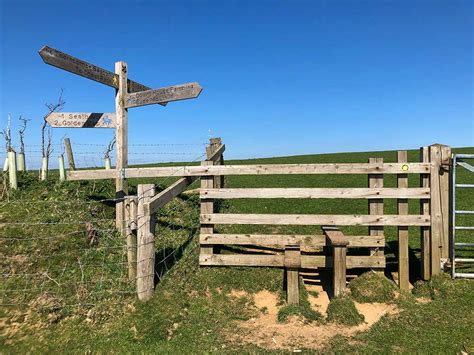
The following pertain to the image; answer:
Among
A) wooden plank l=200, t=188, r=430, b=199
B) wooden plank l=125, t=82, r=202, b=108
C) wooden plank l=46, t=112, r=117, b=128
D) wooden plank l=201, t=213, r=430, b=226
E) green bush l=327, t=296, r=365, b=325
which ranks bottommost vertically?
green bush l=327, t=296, r=365, b=325

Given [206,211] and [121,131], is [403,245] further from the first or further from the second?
[121,131]

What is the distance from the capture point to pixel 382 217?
20.0 feet

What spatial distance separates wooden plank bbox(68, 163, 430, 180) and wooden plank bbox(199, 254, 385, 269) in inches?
58.3

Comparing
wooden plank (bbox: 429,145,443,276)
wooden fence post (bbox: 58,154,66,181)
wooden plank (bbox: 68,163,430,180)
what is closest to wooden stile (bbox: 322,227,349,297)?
wooden plank (bbox: 68,163,430,180)

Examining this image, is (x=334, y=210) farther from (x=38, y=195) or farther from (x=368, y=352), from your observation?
(x=38, y=195)

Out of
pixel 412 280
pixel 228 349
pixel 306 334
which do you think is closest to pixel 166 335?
pixel 228 349

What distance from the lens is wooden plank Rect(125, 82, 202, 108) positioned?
6664 millimetres

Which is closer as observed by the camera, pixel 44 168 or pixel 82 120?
pixel 82 120

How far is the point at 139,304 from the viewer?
16.1 ft

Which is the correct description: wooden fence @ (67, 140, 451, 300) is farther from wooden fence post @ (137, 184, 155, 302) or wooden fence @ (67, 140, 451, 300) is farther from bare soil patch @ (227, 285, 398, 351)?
bare soil patch @ (227, 285, 398, 351)

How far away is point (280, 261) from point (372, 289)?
152 cm

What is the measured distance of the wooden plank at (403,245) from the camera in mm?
5895

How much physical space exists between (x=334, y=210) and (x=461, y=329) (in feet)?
22.5

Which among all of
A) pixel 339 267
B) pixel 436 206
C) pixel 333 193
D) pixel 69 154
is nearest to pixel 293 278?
pixel 339 267
